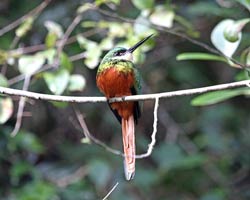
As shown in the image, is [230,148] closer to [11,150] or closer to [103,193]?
[103,193]

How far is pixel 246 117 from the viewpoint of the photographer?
429cm

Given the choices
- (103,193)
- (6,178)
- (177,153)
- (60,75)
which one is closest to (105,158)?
(103,193)

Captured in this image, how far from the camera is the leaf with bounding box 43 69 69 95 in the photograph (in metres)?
2.61

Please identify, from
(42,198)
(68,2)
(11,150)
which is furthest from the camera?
(68,2)

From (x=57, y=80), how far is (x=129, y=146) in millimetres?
588

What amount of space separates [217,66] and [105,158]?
1.14 m

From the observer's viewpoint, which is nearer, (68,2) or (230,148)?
(68,2)

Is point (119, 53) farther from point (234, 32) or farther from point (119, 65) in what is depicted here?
point (234, 32)

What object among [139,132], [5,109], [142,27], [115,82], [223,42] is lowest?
[139,132]

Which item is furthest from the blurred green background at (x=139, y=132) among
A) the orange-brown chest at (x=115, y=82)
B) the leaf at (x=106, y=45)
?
the orange-brown chest at (x=115, y=82)

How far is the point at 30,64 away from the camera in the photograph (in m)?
2.77

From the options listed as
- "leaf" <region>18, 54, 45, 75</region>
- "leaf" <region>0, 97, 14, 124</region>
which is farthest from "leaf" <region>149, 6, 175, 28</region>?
"leaf" <region>0, 97, 14, 124</region>

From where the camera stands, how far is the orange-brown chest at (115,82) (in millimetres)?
2389

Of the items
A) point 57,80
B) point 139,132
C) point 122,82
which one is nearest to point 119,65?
point 122,82
